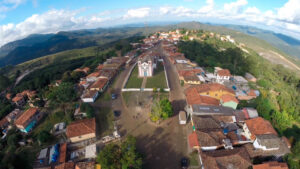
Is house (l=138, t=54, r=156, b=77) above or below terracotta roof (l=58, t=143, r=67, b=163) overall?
above

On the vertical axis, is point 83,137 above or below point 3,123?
above

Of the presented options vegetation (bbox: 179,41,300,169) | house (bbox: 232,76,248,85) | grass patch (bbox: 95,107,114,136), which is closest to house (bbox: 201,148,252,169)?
vegetation (bbox: 179,41,300,169)

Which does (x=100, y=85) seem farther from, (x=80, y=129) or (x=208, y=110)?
(x=208, y=110)

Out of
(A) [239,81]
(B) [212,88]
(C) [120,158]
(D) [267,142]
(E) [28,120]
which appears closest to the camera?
(C) [120,158]

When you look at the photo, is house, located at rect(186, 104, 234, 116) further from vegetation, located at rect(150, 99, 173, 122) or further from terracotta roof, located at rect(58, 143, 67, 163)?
terracotta roof, located at rect(58, 143, 67, 163)

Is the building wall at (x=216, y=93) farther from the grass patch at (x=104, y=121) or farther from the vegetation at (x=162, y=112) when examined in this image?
the grass patch at (x=104, y=121)

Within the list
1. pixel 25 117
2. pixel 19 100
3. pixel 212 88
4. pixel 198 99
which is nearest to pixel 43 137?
pixel 25 117
